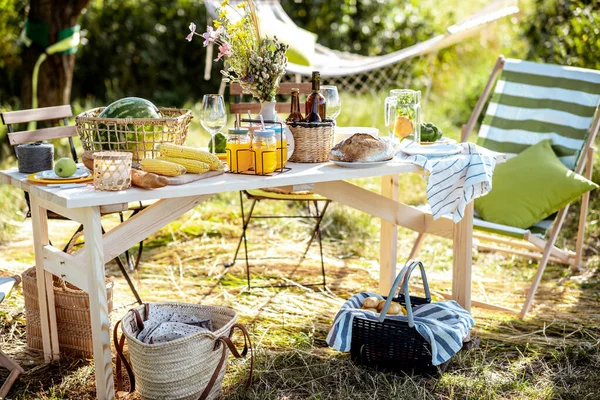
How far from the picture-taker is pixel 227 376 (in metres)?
3.01

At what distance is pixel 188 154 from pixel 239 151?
18 centimetres

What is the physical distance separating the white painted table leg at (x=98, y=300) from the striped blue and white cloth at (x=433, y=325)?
2.87 ft

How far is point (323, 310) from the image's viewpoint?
12.3 ft

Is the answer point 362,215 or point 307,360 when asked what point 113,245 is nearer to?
point 307,360

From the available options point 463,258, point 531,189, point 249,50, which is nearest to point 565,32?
point 531,189

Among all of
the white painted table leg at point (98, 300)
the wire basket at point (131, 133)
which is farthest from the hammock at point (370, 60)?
the white painted table leg at point (98, 300)

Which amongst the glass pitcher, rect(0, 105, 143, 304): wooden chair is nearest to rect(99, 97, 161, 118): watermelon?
rect(0, 105, 143, 304): wooden chair

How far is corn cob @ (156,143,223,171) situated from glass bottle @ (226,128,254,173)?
2.3 inches

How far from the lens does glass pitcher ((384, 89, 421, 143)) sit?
10.3 feet

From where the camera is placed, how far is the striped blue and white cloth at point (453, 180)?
120 inches

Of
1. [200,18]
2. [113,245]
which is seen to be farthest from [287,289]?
[200,18]

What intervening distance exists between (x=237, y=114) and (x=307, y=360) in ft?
3.42

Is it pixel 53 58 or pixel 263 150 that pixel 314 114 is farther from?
pixel 53 58

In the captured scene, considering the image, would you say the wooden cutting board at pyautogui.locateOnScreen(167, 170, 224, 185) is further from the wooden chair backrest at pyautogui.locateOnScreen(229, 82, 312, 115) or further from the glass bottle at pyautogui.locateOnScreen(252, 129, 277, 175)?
the wooden chair backrest at pyautogui.locateOnScreen(229, 82, 312, 115)
